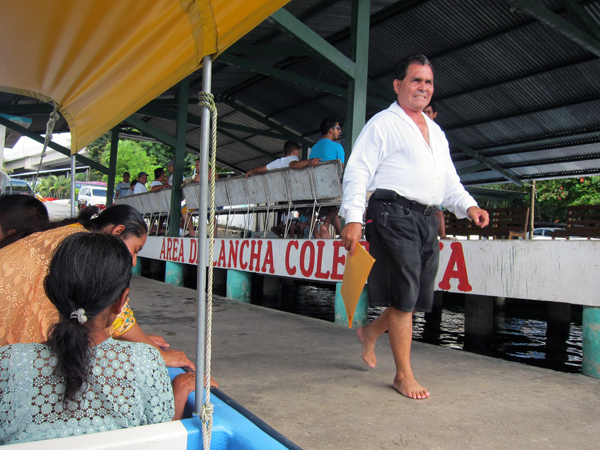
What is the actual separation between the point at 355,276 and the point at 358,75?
387 centimetres

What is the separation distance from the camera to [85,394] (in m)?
1.19

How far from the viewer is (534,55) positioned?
27.6ft

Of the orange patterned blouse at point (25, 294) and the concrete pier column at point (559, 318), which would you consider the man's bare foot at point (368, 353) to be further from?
the concrete pier column at point (559, 318)

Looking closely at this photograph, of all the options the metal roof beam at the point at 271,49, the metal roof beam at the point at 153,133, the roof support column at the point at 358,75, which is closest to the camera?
the roof support column at the point at 358,75

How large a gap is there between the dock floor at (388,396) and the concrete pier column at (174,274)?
490 centimetres

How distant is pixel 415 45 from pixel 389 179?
728 centimetres

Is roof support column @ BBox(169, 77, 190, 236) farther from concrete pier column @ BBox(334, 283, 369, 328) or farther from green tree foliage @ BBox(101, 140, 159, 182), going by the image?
green tree foliage @ BBox(101, 140, 159, 182)

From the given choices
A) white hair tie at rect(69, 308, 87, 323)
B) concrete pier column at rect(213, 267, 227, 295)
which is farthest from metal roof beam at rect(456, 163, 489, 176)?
white hair tie at rect(69, 308, 87, 323)

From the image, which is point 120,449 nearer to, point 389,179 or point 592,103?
point 389,179

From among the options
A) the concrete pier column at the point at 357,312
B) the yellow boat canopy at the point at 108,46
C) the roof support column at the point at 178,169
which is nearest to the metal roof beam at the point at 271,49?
the roof support column at the point at 178,169

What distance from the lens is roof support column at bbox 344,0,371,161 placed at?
18.4 ft

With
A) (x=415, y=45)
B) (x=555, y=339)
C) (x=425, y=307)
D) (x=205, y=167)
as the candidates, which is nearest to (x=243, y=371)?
(x=425, y=307)

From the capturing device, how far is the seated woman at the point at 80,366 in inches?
44.6

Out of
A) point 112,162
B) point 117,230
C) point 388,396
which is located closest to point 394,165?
point 388,396
